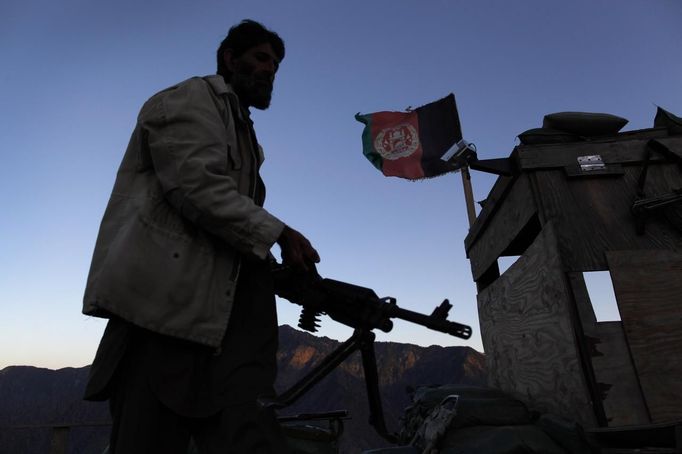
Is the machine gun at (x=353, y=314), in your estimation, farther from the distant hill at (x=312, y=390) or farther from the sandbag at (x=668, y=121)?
the distant hill at (x=312, y=390)

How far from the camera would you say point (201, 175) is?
4.96 ft

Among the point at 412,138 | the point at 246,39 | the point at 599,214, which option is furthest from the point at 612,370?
the point at 412,138

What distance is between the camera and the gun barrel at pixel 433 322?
1.92 meters

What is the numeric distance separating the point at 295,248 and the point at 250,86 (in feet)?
2.95

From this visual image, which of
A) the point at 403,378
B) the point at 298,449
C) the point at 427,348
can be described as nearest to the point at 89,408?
the point at 403,378

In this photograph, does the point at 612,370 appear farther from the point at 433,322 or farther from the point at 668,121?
the point at 668,121

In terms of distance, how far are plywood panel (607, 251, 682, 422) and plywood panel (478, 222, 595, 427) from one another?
15.9 inches

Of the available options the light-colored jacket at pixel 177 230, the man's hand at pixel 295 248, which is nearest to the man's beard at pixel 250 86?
the light-colored jacket at pixel 177 230

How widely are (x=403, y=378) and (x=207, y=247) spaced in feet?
197

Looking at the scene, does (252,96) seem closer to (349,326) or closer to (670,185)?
(349,326)

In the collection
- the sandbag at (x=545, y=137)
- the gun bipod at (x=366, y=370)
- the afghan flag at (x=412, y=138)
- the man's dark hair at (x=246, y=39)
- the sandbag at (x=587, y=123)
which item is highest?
the afghan flag at (x=412, y=138)

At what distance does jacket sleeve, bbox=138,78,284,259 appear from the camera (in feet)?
4.94

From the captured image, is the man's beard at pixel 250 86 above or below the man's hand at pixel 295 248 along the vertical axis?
above

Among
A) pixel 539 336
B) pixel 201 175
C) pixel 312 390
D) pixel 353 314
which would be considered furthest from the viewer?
pixel 312 390
